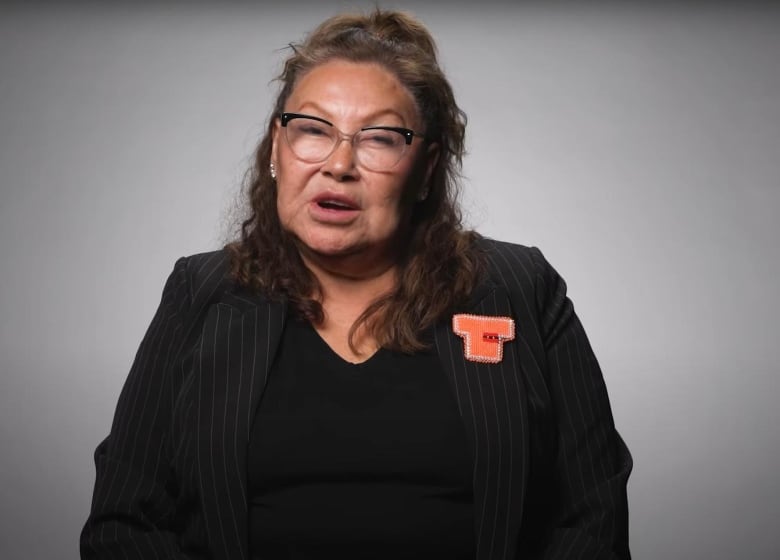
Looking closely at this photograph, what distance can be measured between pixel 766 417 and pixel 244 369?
2341 millimetres

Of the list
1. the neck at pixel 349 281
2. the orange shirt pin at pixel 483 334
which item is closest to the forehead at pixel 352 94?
the neck at pixel 349 281

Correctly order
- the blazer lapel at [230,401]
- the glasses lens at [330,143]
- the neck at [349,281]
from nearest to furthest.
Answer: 1. the blazer lapel at [230,401]
2. the glasses lens at [330,143]
3. the neck at [349,281]

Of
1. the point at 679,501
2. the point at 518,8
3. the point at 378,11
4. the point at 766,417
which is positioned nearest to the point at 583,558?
the point at 378,11

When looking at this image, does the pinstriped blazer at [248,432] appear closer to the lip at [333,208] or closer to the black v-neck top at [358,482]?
the black v-neck top at [358,482]

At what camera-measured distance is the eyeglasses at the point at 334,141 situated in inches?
81.4

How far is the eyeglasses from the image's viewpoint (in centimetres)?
207

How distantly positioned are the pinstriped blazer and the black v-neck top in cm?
4

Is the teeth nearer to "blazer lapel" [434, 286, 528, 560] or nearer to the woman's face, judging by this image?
the woman's face

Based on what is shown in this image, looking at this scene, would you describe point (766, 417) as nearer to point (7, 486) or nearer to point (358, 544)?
point (358, 544)

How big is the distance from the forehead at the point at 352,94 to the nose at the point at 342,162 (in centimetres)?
5

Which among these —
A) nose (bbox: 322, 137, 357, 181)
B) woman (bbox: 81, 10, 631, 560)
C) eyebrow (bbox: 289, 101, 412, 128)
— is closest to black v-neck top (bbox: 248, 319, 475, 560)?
woman (bbox: 81, 10, 631, 560)

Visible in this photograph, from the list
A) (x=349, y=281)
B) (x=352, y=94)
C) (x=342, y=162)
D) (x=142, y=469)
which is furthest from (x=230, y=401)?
(x=352, y=94)

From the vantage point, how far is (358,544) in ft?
6.47

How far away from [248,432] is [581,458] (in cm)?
62
